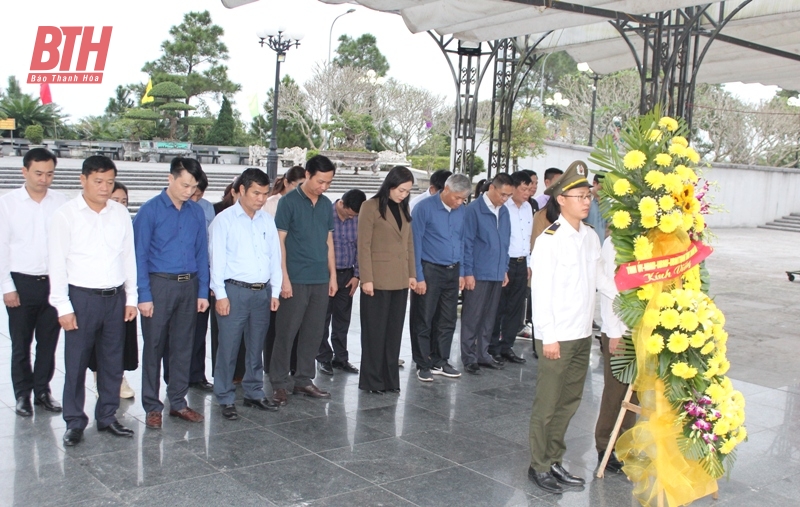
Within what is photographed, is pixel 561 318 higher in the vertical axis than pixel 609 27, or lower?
lower

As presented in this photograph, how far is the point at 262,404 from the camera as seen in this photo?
4.97m

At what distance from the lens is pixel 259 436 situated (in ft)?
14.6

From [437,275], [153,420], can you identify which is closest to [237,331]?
[153,420]

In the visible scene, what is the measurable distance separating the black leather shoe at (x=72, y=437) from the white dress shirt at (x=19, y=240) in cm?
97

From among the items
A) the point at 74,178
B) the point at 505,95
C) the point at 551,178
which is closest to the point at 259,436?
the point at 551,178

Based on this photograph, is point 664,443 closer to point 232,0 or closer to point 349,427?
point 349,427

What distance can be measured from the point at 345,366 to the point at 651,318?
2.93 m

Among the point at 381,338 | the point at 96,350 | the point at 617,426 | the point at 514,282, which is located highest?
the point at 514,282

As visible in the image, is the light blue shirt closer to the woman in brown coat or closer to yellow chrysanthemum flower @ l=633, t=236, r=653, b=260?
the woman in brown coat

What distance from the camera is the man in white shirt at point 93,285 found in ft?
13.3

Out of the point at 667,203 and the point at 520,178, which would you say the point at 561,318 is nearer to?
the point at 667,203

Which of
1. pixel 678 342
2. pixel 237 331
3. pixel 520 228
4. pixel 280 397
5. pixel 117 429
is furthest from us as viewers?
pixel 520 228

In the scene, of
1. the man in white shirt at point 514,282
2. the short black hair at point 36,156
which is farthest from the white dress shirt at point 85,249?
the man in white shirt at point 514,282

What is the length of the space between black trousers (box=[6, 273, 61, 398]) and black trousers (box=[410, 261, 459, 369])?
8.35 feet
